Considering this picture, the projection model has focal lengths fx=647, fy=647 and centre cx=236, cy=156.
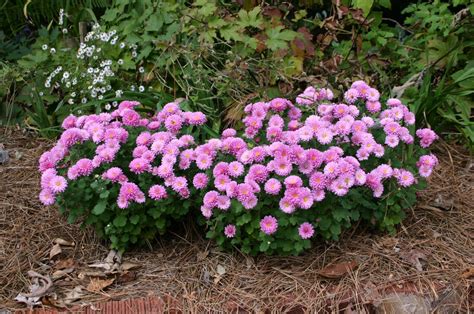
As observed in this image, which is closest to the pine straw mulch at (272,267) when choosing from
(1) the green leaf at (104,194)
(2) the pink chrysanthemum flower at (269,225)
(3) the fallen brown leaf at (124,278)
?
(3) the fallen brown leaf at (124,278)

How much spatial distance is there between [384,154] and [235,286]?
80 cm

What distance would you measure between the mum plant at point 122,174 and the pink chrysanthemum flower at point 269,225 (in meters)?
0.32

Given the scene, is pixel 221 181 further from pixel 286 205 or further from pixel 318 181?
pixel 318 181

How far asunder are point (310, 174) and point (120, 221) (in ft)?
2.51

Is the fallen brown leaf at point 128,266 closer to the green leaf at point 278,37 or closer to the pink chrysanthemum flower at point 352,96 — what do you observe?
the pink chrysanthemum flower at point 352,96

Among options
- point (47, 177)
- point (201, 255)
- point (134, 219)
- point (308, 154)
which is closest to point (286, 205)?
point (308, 154)

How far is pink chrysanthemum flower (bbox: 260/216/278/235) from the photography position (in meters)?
2.39

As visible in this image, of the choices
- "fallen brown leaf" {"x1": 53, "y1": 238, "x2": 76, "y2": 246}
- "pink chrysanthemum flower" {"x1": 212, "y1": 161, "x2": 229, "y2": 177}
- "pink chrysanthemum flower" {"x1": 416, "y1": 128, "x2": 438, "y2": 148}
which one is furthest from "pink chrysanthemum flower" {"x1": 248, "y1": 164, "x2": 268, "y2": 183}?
"fallen brown leaf" {"x1": 53, "y1": 238, "x2": 76, "y2": 246}

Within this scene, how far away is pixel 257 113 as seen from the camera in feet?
9.04

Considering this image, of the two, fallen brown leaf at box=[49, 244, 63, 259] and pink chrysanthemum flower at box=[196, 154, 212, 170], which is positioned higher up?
pink chrysanthemum flower at box=[196, 154, 212, 170]

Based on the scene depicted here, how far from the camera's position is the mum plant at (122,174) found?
249cm

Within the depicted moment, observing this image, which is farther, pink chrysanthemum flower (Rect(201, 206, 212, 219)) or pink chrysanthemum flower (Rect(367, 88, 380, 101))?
pink chrysanthemum flower (Rect(367, 88, 380, 101))

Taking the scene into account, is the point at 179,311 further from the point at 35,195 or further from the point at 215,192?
the point at 35,195

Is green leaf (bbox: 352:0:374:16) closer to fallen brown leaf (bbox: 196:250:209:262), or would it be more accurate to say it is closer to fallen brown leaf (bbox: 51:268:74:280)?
fallen brown leaf (bbox: 196:250:209:262)
